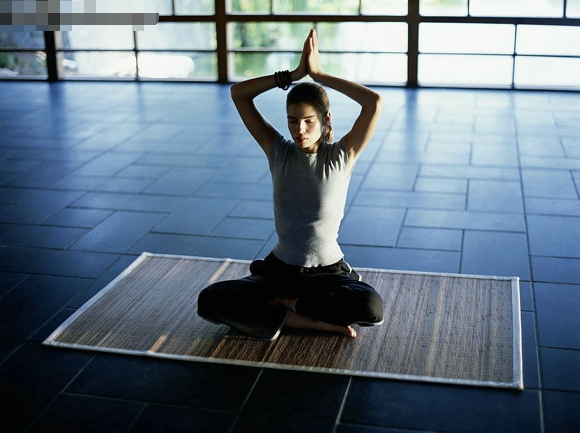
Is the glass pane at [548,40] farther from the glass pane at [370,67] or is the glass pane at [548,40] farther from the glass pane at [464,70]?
the glass pane at [370,67]

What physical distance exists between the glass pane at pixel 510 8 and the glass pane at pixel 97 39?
313 cm

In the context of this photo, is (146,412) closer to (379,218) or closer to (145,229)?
(145,229)

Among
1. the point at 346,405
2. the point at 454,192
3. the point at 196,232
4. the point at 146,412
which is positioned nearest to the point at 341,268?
the point at 346,405

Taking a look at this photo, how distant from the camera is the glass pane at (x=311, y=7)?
7.69 metres

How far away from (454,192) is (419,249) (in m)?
0.93

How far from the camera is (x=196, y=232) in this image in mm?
3838

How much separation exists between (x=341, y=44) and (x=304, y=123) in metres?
5.39

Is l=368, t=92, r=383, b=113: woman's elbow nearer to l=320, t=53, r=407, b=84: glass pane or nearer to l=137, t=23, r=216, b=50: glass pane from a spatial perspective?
l=320, t=53, r=407, b=84: glass pane

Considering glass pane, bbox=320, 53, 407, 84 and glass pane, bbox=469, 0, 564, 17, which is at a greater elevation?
glass pane, bbox=469, 0, 564, 17


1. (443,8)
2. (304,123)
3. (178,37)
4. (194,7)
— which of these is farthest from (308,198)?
(178,37)

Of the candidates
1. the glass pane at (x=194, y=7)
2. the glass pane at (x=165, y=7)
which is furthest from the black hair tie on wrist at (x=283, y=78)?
the glass pane at (x=165, y=7)

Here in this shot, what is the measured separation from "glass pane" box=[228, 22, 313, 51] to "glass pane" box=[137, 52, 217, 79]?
0.32m

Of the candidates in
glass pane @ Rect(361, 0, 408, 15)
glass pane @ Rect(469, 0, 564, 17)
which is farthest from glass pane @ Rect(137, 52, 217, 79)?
glass pane @ Rect(469, 0, 564, 17)

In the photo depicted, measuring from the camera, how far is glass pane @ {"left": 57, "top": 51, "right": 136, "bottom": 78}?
8352mm
